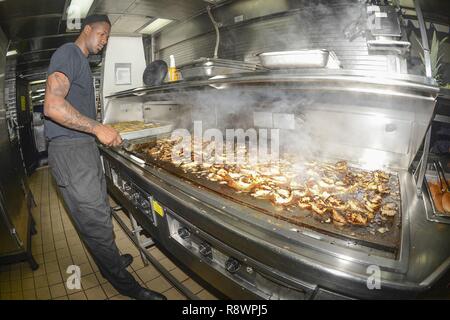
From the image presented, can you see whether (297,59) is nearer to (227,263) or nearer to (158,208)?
(227,263)

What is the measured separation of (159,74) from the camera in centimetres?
396

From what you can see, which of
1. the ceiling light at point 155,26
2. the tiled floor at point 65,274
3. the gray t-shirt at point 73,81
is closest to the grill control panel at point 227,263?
the tiled floor at point 65,274

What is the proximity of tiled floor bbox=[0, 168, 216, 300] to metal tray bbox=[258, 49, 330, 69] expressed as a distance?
240 centimetres

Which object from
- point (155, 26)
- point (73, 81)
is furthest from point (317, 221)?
point (155, 26)

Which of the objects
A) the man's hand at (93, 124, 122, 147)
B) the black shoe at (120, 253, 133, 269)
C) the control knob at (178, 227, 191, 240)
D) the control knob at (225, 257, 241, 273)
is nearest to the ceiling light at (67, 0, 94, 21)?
the man's hand at (93, 124, 122, 147)

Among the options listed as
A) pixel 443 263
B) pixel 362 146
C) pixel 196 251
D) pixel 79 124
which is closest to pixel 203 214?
pixel 196 251

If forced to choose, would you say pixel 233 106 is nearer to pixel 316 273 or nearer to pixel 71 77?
pixel 71 77

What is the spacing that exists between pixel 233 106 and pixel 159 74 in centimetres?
162

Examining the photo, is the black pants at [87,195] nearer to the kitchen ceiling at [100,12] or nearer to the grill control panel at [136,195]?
the grill control panel at [136,195]

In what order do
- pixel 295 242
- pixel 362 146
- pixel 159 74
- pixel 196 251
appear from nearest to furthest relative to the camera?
pixel 295 242 → pixel 196 251 → pixel 362 146 → pixel 159 74

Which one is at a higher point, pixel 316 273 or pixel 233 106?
pixel 233 106

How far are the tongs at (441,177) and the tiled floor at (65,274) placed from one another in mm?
2374

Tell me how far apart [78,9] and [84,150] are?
2.70 meters

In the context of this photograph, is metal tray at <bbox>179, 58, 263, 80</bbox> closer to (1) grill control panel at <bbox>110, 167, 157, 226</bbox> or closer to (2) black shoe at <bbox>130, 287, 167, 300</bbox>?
(1) grill control panel at <bbox>110, 167, 157, 226</bbox>
